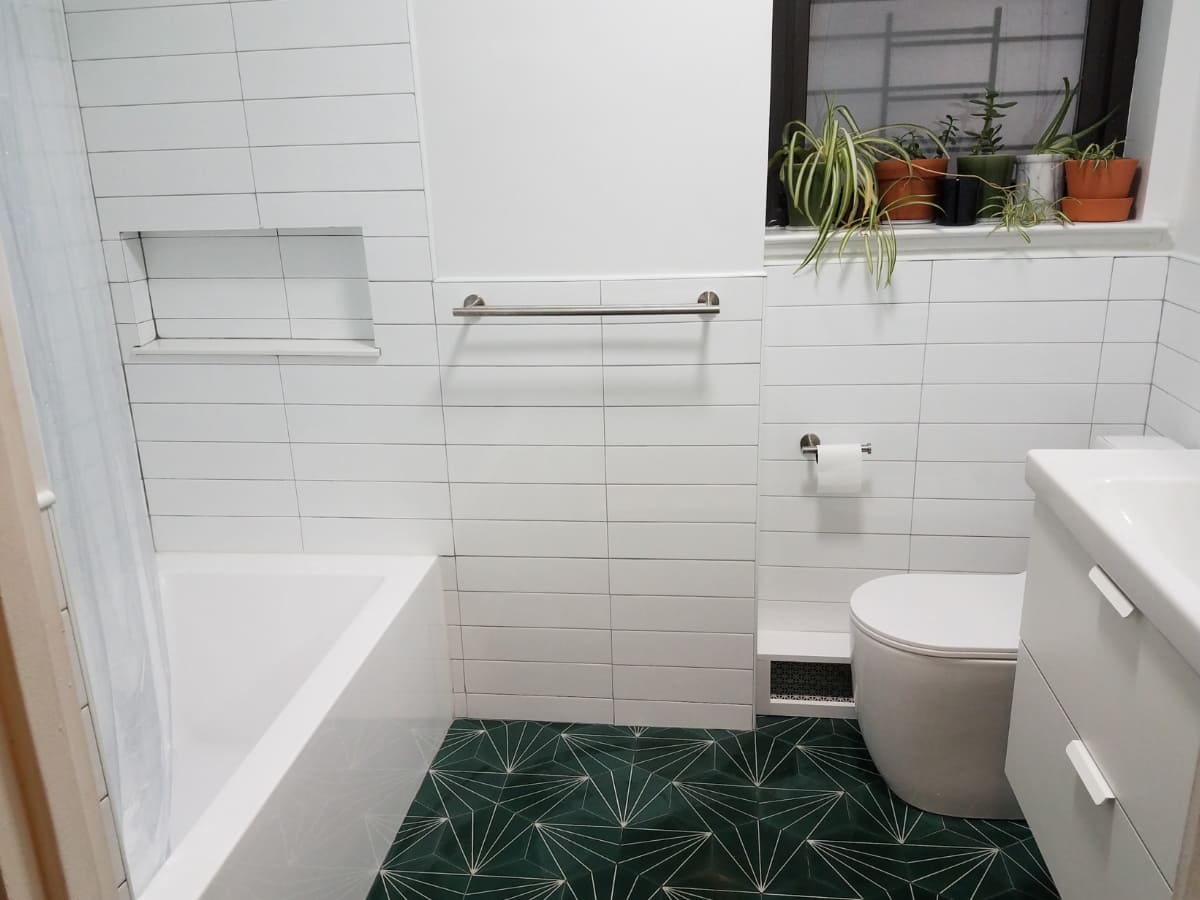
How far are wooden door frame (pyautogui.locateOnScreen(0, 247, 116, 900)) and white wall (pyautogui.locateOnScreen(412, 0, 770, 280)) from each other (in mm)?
1387

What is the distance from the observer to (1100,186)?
6.71 ft

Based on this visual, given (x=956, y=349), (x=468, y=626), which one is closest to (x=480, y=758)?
(x=468, y=626)

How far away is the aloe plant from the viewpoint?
2.10 meters

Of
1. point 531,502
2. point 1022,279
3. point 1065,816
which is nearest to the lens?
point 1065,816

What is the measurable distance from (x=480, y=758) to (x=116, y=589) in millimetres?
1088

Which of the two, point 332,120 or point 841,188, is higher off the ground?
point 332,120

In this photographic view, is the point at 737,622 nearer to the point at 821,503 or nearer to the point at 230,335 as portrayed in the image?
the point at 821,503

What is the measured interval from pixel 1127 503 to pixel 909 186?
3.14 ft

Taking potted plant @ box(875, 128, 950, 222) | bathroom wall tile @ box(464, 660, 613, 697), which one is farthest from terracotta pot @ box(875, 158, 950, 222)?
bathroom wall tile @ box(464, 660, 613, 697)

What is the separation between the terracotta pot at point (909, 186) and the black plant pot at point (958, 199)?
0.07ft

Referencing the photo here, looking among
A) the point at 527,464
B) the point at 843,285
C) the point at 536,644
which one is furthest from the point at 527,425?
the point at 843,285

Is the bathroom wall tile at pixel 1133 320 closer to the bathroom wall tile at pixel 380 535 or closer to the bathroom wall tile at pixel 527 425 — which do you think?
the bathroom wall tile at pixel 527 425

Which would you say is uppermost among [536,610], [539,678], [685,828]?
[536,610]

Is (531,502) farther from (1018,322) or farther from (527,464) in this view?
(1018,322)
